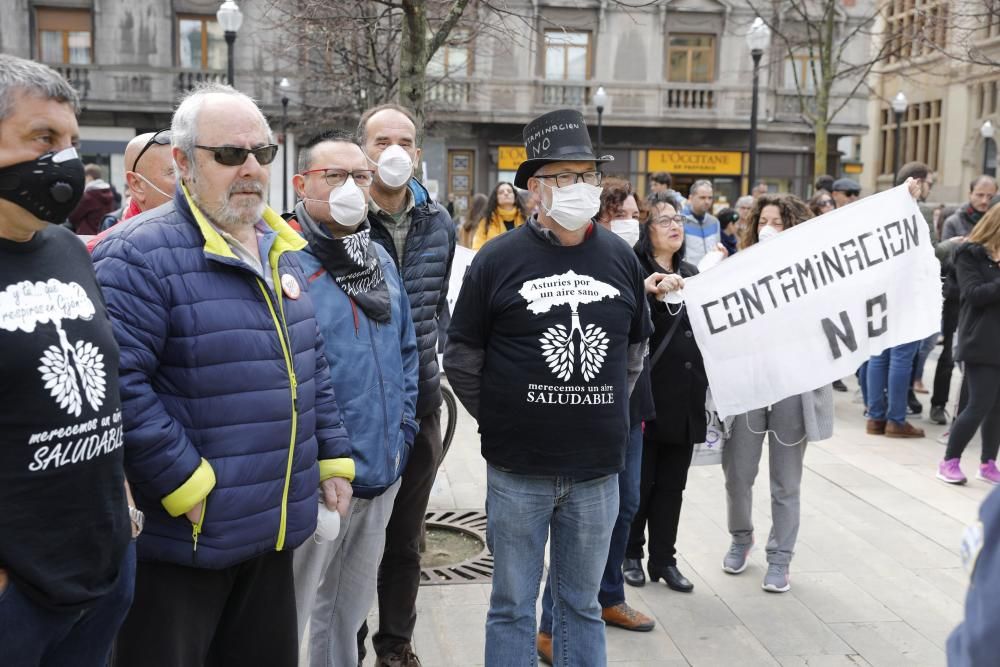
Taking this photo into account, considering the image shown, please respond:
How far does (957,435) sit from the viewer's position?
715 centimetres

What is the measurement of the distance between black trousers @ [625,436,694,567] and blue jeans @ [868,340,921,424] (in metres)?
4.08

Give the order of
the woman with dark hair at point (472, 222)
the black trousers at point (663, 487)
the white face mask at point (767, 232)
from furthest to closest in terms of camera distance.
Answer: the woman with dark hair at point (472, 222) → the white face mask at point (767, 232) → the black trousers at point (663, 487)

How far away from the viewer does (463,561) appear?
214 inches

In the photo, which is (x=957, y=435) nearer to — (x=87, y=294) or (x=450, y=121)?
(x=87, y=294)

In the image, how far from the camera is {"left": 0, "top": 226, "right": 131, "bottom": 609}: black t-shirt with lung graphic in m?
2.12

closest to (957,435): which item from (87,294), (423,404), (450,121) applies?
(423,404)

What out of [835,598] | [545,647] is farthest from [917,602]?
[545,647]

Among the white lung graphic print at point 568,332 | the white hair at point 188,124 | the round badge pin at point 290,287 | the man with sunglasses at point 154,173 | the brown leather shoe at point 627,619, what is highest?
the white hair at point 188,124

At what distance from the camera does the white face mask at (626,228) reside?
191 inches

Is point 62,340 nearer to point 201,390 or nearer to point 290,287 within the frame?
point 201,390

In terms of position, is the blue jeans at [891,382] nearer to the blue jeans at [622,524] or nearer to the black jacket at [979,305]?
the black jacket at [979,305]

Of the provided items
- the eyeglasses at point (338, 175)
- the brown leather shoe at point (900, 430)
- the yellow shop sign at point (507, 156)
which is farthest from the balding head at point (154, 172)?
the yellow shop sign at point (507, 156)

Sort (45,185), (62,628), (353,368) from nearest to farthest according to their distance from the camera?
(45,185), (62,628), (353,368)

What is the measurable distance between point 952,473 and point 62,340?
664 centimetres
